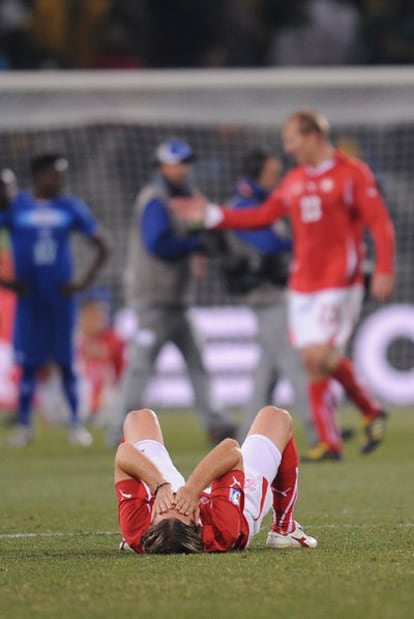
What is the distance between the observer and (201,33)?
2283cm

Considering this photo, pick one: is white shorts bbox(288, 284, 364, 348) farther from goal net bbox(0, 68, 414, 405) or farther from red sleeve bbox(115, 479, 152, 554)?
red sleeve bbox(115, 479, 152, 554)

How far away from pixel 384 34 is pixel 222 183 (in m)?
6.07

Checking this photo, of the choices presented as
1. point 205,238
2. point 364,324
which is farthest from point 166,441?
point 364,324

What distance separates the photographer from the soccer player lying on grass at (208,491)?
5.22 metres

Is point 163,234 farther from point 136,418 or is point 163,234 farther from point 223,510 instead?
point 223,510

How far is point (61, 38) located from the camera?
71.9 feet

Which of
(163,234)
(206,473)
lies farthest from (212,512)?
(163,234)

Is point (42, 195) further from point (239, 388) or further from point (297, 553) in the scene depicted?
point (297, 553)

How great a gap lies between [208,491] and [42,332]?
282 inches

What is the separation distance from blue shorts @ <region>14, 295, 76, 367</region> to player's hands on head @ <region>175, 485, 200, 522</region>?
7.28 metres

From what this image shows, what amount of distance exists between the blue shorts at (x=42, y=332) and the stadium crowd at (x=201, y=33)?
32.9 feet

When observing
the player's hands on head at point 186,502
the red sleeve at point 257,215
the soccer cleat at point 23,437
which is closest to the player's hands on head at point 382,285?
the red sleeve at point 257,215

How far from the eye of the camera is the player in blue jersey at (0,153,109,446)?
12.4 metres

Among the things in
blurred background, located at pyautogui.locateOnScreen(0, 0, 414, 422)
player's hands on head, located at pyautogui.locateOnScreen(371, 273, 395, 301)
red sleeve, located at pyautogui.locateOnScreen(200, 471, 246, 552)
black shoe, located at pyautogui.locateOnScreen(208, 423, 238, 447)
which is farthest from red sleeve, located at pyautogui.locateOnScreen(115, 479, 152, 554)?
blurred background, located at pyautogui.locateOnScreen(0, 0, 414, 422)
